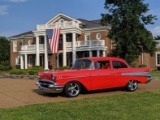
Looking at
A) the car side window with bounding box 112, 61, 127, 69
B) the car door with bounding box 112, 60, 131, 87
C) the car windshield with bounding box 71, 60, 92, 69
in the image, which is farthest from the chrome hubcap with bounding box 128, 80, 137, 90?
the car windshield with bounding box 71, 60, 92, 69

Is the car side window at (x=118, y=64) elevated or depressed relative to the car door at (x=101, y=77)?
elevated

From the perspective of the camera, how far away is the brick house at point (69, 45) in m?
39.6

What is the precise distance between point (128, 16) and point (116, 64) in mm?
14102

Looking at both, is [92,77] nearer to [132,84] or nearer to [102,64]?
[102,64]

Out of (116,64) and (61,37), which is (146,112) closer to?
(116,64)

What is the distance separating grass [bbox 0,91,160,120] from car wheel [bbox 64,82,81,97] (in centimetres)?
156

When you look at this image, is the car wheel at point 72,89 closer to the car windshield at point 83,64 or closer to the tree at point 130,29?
the car windshield at point 83,64

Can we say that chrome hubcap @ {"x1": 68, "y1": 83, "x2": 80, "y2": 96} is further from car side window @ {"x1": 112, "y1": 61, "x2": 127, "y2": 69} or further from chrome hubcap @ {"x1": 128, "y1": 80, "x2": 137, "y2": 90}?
chrome hubcap @ {"x1": 128, "y1": 80, "x2": 137, "y2": 90}

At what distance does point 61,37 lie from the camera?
44250 mm

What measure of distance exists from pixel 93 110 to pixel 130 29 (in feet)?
64.3

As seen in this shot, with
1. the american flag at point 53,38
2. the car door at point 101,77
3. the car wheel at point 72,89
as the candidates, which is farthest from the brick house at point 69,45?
the car wheel at point 72,89

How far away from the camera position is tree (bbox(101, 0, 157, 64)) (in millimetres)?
25859

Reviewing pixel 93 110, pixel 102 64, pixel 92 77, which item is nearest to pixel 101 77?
pixel 92 77

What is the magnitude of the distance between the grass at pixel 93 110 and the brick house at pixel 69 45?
94.2 feet
